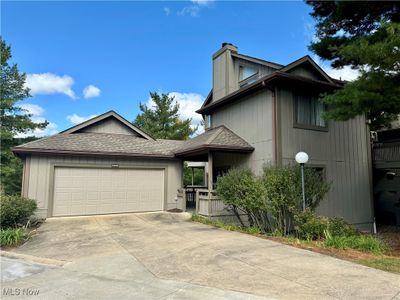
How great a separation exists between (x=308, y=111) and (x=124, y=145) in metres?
8.53

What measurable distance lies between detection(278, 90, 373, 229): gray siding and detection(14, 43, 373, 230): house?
1.6 inches

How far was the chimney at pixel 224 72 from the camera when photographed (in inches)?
579

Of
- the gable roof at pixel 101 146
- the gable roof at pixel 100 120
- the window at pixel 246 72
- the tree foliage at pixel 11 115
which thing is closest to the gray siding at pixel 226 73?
the window at pixel 246 72

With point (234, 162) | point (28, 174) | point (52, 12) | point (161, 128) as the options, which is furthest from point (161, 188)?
point (161, 128)

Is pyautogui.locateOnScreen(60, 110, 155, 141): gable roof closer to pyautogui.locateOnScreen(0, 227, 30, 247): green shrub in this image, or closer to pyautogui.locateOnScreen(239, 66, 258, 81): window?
pyautogui.locateOnScreen(239, 66, 258, 81): window

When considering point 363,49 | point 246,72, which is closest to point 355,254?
point 363,49

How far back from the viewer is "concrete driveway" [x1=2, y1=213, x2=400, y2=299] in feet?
14.3

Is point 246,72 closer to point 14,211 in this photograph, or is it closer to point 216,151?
point 216,151

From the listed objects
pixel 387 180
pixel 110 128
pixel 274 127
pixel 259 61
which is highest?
pixel 259 61

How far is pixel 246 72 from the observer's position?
14141 mm

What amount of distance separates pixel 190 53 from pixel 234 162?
10470mm

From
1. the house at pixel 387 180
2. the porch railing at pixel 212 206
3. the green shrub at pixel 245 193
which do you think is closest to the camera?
the green shrub at pixel 245 193

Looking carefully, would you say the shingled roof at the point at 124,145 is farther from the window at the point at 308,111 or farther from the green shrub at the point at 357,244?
the green shrub at the point at 357,244

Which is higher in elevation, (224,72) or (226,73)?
(224,72)
